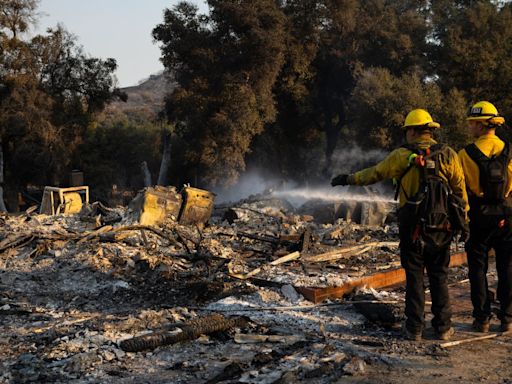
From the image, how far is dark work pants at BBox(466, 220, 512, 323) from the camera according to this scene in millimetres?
5039

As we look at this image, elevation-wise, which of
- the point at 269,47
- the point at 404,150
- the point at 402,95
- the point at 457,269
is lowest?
A: the point at 457,269

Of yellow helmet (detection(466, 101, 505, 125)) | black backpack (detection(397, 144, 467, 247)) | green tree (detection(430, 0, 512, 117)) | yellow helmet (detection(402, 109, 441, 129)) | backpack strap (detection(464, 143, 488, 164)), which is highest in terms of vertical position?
green tree (detection(430, 0, 512, 117))

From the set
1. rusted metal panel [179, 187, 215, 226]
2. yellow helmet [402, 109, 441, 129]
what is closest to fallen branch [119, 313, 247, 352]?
yellow helmet [402, 109, 441, 129]

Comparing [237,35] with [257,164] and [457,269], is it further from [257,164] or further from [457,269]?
[457,269]

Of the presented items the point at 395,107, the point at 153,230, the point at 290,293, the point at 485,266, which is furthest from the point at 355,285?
the point at 395,107

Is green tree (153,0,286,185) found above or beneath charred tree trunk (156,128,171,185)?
above

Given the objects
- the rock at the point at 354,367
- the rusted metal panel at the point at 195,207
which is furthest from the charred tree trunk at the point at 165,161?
the rock at the point at 354,367

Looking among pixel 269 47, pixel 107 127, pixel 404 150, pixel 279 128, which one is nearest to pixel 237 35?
Result: pixel 269 47

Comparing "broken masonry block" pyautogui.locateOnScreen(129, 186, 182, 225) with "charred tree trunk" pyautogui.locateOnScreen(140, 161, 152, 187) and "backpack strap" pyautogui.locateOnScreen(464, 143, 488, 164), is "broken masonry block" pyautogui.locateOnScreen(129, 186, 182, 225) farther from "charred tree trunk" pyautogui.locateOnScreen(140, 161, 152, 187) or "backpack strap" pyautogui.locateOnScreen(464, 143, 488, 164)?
"charred tree trunk" pyautogui.locateOnScreen(140, 161, 152, 187)

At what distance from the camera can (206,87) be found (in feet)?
79.7

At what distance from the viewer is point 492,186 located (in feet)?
16.4

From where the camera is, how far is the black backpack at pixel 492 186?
16.3ft

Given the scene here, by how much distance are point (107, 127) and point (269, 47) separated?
42.7 feet

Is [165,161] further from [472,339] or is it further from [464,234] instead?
[472,339]
